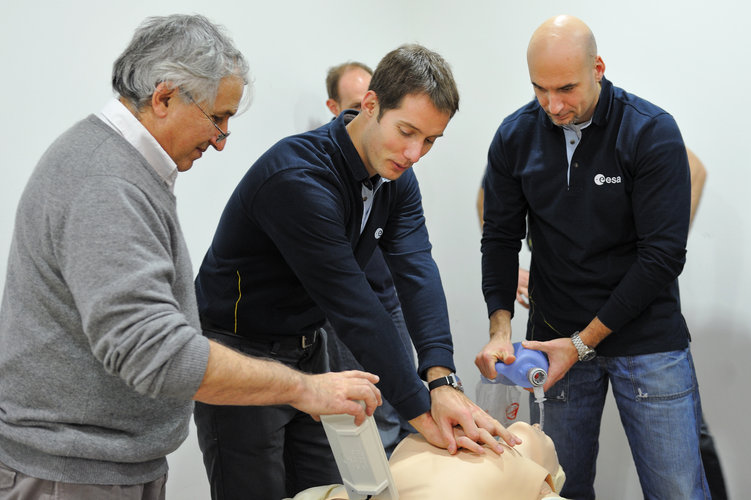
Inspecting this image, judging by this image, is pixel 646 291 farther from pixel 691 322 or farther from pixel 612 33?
pixel 612 33

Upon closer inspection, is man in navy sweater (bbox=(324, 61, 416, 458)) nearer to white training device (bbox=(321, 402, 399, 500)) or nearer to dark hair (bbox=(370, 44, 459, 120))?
dark hair (bbox=(370, 44, 459, 120))

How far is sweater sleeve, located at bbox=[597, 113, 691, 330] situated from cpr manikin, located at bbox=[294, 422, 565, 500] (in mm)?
564

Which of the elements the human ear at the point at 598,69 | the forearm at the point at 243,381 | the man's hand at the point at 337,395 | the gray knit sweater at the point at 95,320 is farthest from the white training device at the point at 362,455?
the human ear at the point at 598,69

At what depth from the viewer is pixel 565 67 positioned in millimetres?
1787

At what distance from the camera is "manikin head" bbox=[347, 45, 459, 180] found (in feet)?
5.05

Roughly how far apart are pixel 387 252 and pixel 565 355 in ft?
1.78

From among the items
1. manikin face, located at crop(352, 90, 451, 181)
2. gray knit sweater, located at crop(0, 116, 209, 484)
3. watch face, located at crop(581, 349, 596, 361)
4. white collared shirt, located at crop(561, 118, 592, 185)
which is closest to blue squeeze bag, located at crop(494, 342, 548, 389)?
watch face, located at crop(581, 349, 596, 361)

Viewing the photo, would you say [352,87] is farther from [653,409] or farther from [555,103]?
[653,409]

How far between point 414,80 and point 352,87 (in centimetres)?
133

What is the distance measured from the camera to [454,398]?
1.51 meters

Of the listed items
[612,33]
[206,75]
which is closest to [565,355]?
[206,75]

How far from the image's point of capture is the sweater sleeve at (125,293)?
1.02m

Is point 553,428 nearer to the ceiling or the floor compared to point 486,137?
nearer to the floor

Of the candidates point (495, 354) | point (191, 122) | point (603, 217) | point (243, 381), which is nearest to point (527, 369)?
point (495, 354)
